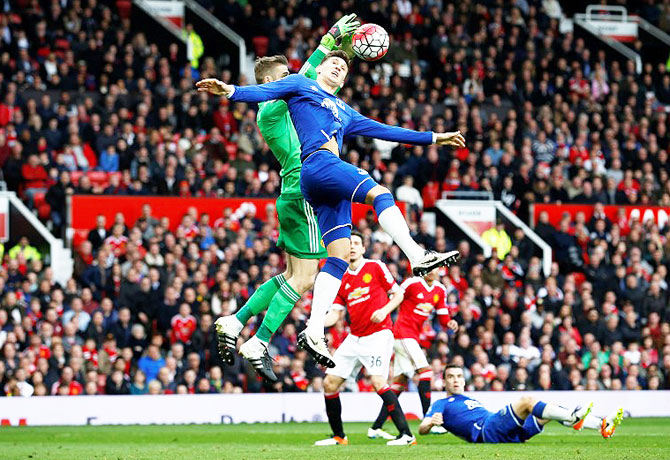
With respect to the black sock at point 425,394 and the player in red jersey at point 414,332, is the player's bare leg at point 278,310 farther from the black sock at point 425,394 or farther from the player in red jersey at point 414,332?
the black sock at point 425,394

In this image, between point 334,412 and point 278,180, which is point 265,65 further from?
point 278,180

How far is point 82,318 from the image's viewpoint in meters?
18.9

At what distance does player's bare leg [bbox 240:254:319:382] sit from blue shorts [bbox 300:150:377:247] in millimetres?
921

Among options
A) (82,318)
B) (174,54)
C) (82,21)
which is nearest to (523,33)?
(174,54)

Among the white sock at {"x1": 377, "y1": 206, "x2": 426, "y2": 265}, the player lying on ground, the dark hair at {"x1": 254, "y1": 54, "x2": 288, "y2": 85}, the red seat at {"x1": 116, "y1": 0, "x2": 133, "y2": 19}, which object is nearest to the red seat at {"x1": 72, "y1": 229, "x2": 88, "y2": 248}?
the red seat at {"x1": 116, "y1": 0, "x2": 133, "y2": 19}

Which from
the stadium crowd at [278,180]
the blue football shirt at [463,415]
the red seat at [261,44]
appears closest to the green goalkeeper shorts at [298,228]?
the blue football shirt at [463,415]

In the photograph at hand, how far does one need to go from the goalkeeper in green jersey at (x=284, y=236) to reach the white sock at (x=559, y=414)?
283cm

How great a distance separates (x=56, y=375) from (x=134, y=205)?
161 inches

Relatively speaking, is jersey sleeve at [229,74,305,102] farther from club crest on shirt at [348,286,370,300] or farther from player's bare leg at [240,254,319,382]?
club crest on shirt at [348,286,370,300]

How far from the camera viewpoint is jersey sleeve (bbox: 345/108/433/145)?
1009 centimetres

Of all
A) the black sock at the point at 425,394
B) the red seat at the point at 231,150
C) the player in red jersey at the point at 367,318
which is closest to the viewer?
the player in red jersey at the point at 367,318

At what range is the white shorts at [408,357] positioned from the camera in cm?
1609

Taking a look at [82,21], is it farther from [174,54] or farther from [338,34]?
[338,34]

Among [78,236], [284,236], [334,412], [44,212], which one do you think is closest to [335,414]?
[334,412]
